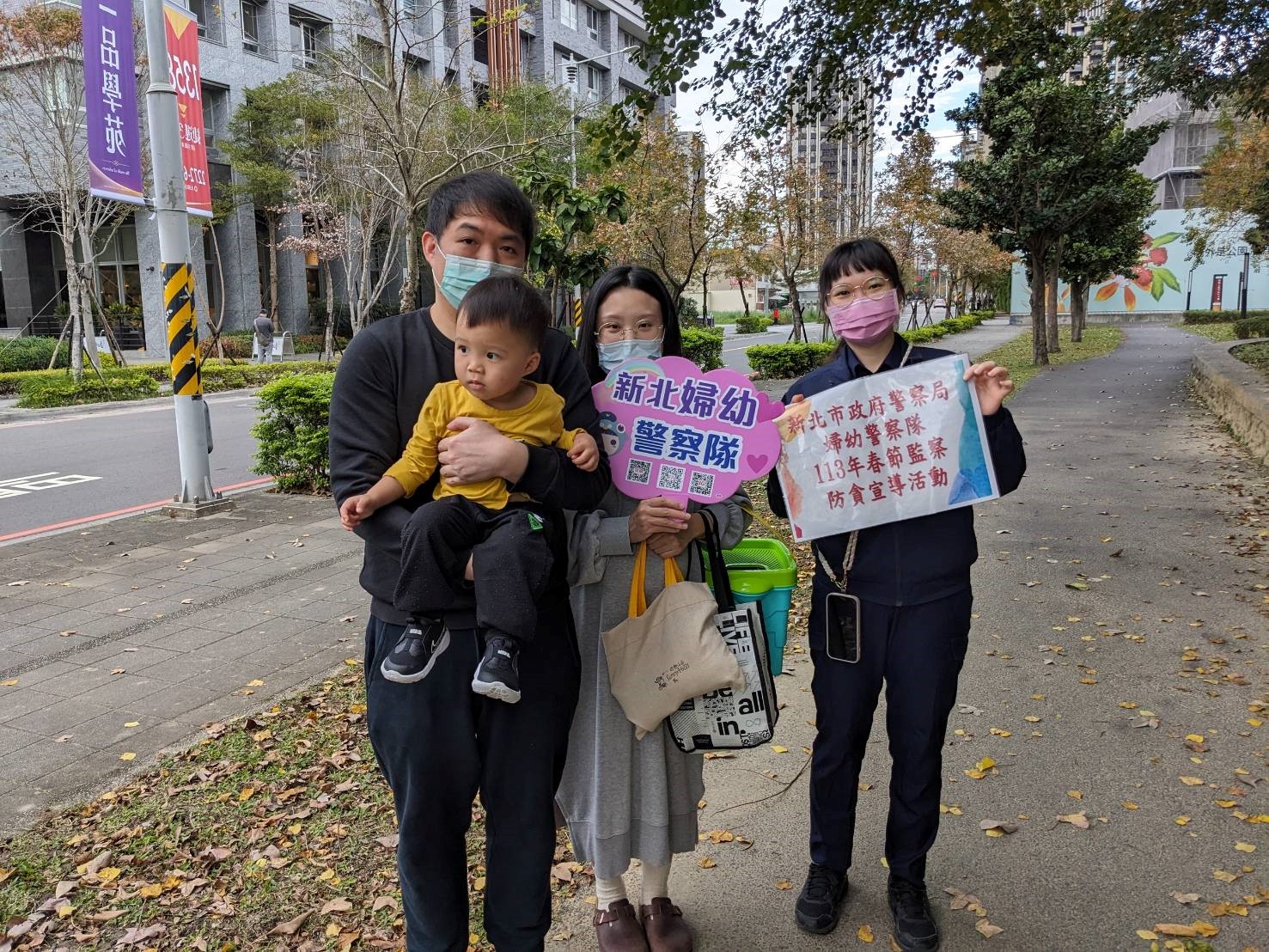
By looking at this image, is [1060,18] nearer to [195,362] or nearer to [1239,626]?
[1239,626]

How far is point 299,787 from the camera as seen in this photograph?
360 centimetres

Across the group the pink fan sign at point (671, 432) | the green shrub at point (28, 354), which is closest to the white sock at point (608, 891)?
the pink fan sign at point (671, 432)

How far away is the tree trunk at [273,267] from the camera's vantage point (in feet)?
97.5

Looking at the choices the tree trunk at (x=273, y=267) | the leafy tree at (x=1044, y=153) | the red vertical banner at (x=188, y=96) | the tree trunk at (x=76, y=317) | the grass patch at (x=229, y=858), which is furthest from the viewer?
the tree trunk at (x=273, y=267)

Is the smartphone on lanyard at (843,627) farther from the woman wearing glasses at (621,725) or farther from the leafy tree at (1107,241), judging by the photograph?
the leafy tree at (1107,241)

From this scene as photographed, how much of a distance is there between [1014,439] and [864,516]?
449 millimetres

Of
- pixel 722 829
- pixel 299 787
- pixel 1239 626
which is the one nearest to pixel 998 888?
pixel 722 829

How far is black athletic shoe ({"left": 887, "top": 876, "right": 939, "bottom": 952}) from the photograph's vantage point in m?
2.52

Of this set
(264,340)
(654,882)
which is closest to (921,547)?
(654,882)

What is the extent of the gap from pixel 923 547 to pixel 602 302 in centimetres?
106

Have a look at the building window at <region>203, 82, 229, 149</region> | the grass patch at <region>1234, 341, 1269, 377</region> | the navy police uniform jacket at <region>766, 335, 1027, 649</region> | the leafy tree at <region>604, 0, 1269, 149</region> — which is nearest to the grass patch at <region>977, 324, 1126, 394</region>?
the grass patch at <region>1234, 341, 1269, 377</region>

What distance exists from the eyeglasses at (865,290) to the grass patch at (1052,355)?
16.6m

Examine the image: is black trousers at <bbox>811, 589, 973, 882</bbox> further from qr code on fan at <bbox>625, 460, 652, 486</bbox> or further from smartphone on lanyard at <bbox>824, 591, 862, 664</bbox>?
qr code on fan at <bbox>625, 460, 652, 486</bbox>

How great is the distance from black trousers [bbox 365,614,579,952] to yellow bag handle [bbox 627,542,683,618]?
269mm
